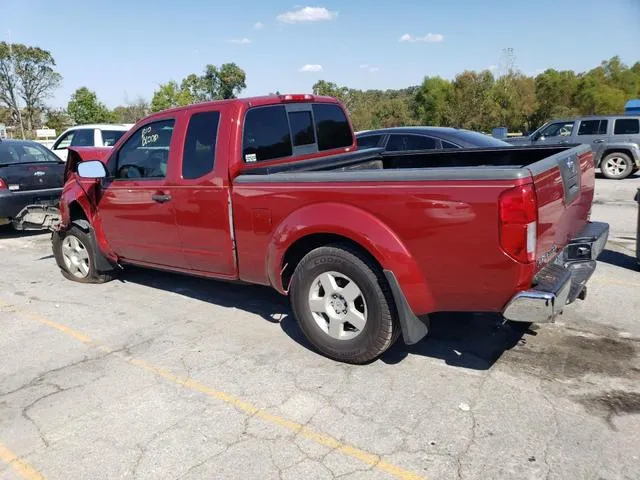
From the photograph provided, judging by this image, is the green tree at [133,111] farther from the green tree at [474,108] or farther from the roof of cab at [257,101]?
the roof of cab at [257,101]

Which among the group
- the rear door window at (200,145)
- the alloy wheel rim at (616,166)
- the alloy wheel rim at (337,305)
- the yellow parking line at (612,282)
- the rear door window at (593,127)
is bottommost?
the alloy wheel rim at (616,166)

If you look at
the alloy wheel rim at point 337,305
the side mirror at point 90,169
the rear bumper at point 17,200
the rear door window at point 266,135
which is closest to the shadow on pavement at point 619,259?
the alloy wheel rim at point 337,305

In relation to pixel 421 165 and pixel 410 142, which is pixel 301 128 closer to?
pixel 421 165

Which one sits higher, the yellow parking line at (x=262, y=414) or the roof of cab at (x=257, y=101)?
the roof of cab at (x=257, y=101)

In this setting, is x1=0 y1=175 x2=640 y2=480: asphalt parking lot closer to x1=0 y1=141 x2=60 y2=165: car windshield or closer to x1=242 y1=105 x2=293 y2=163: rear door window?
x1=242 y1=105 x2=293 y2=163: rear door window

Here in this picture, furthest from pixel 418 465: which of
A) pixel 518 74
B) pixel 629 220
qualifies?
pixel 518 74

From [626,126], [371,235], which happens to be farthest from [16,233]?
[626,126]

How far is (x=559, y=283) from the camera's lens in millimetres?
3209

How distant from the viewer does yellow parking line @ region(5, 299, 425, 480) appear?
9.06 feet

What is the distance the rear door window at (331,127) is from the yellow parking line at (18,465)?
352 centimetres

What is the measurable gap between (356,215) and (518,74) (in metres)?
46.6

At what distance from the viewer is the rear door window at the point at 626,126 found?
14328 millimetres

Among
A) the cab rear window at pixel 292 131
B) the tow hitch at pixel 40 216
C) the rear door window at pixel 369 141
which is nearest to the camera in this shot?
the cab rear window at pixel 292 131

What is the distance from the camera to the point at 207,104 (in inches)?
183
